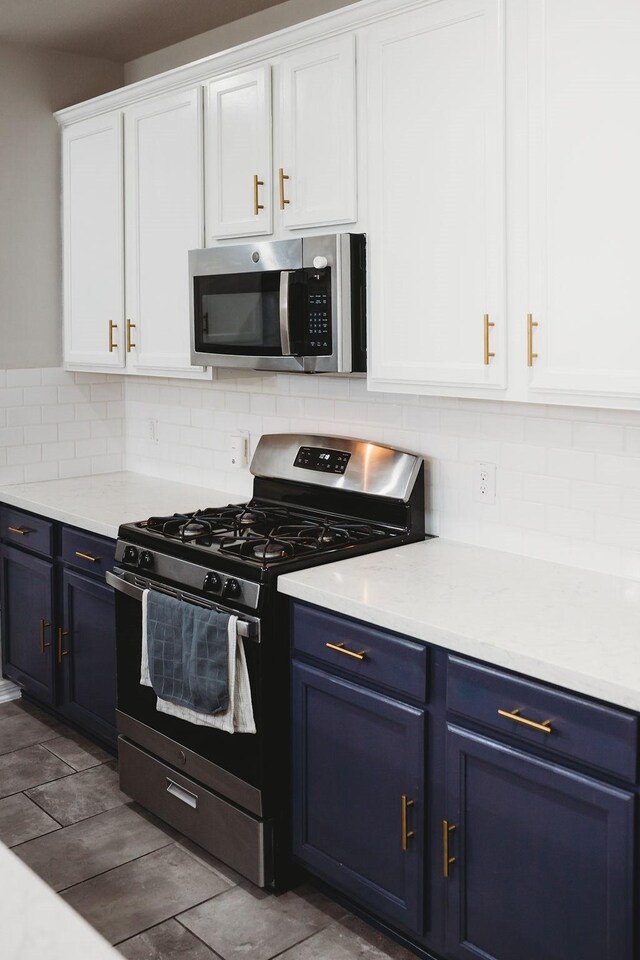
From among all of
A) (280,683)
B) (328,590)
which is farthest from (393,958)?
(328,590)

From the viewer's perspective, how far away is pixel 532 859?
2023 mm

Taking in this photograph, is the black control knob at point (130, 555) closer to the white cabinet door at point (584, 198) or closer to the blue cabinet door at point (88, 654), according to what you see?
the blue cabinet door at point (88, 654)

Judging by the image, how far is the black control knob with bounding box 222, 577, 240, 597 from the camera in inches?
104

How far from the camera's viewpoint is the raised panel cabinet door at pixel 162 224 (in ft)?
11.0

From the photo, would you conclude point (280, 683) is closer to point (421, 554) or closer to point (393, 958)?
point (421, 554)

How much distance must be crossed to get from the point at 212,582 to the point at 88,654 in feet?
3.48

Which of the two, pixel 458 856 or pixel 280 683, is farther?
pixel 280 683

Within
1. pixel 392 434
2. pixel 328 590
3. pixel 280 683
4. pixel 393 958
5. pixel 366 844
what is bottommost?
pixel 393 958

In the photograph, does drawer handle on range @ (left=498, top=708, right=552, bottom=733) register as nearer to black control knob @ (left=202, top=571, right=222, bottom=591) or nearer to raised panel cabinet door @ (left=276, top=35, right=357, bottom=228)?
black control knob @ (left=202, top=571, right=222, bottom=591)

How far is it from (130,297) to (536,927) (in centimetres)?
265

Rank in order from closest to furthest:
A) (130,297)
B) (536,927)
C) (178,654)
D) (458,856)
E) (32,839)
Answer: (536,927), (458,856), (178,654), (32,839), (130,297)

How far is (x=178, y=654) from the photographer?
110 inches

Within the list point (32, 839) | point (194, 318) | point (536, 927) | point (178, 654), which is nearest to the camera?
point (536, 927)

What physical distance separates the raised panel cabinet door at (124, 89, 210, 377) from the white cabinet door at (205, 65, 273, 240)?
0.07 m
